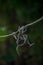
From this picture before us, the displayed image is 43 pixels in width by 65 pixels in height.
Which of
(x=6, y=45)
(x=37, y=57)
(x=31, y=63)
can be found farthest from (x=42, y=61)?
(x=6, y=45)

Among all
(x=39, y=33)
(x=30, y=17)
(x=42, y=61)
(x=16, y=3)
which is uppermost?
(x=16, y=3)

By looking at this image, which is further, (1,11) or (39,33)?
(1,11)

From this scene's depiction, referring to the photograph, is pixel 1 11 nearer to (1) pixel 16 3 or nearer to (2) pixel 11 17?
(2) pixel 11 17

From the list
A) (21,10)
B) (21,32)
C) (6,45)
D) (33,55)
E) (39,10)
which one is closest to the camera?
(21,32)

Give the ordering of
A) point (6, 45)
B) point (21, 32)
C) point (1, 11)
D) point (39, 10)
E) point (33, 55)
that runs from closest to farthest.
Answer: point (21, 32) → point (39, 10) → point (33, 55) → point (1, 11) → point (6, 45)

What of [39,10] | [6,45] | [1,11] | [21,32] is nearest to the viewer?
[21,32]

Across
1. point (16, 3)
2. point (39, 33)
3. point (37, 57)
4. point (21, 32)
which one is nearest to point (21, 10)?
point (16, 3)

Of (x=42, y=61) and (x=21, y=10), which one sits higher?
(x=21, y=10)

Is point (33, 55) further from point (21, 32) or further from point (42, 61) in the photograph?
point (21, 32)

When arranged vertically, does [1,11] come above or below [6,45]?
above
